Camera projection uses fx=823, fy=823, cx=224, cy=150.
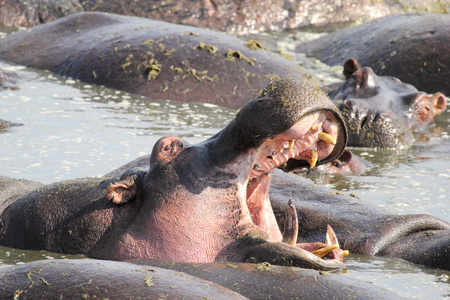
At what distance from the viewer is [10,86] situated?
1022 centimetres

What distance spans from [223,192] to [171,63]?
607cm

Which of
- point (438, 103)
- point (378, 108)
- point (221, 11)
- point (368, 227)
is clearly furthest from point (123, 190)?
point (221, 11)

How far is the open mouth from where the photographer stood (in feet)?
13.2

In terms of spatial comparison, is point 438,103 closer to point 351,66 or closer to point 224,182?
point 351,66

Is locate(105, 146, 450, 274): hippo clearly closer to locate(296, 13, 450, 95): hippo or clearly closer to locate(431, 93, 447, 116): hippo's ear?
locate(431, 93, 447, 116): hippo's ear

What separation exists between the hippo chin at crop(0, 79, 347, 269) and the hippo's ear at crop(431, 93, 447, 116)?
5392 mm

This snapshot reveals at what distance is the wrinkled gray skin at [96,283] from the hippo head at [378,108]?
201 inches

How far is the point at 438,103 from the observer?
31.1 feet

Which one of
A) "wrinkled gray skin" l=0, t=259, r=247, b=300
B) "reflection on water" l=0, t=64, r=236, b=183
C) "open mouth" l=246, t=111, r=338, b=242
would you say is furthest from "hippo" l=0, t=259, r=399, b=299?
"reflection on water" l=0, t=64, r=236, b=183

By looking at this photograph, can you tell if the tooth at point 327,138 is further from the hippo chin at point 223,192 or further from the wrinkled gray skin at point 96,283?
the wrinkled gray skin at point 96,283

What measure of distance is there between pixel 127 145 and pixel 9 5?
24.7 ft

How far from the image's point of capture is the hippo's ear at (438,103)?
9375 millimetres

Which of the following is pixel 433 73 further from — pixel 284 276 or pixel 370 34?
pixel 284 276

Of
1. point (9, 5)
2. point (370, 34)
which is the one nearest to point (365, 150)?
point (370, 34)
